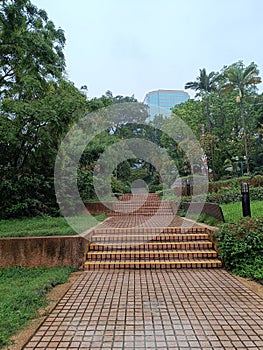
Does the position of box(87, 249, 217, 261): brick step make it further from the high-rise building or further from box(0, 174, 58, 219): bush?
the high-rise building

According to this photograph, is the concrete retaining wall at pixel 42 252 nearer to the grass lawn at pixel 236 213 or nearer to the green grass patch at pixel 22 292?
the green grass patch at pixel 22 292

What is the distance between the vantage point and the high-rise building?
1623 cm

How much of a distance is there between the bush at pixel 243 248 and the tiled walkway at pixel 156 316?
0.97 feet

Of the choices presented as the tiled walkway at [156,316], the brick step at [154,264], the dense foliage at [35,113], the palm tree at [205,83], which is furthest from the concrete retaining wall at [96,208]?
the palm tree at [205,83]

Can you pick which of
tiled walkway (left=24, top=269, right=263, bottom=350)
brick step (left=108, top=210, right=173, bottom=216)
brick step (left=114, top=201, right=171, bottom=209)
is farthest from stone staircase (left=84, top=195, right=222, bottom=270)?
brick step (left=114, top=201, right=171, bottom=209)

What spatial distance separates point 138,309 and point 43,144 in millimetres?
5021

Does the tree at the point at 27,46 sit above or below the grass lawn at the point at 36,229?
above

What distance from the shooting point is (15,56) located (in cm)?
577

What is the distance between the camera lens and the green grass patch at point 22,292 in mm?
2287

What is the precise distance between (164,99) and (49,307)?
18.1m

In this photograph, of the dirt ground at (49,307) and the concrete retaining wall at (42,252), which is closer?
the dirt ground at (49,307)

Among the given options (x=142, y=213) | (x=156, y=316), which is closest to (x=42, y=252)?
(x=156, y=316)

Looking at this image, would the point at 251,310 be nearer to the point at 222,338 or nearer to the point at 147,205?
the point at 222,338

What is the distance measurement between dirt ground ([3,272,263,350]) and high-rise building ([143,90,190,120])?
12.7 meters
